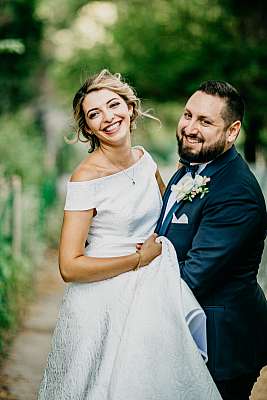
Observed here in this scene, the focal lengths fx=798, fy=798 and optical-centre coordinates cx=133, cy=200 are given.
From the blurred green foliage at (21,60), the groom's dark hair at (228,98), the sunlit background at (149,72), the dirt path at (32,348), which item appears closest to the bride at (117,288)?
the groom's dark hair at (228,98)

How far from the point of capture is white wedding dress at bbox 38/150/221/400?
337cm

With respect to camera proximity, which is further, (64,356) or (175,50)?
(175,50)

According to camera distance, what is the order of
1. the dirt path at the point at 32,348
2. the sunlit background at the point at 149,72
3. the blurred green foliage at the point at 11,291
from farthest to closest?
the sunlit background at the point at 149,72, the blurred green foliage at the point at 11,291, the dirt path at the point at 32,348

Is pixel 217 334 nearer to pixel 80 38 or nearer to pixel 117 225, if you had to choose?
pixel 117 225

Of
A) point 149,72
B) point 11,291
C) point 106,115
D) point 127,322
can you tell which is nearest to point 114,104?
point 106,115

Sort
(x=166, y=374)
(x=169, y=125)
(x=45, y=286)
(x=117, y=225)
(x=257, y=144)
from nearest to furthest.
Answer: (x=166, y=374), (x=117, y=225), (x=45, y=286), (x=257, y=144), (x=169, y=125)

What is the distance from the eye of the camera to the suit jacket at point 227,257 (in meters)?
3.35

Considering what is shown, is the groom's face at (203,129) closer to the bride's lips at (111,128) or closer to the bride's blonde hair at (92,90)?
the bride's lips at (111,128)

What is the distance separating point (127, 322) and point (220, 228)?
57 centimetres

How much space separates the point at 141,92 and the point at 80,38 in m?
3.08

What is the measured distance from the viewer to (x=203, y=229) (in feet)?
11.1

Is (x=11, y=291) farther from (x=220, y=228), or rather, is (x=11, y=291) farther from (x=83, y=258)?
(x=220, y=228)

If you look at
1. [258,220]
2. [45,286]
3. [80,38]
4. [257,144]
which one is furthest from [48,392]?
[80,38]

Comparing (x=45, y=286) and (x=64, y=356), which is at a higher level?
(x=64, y=356)
